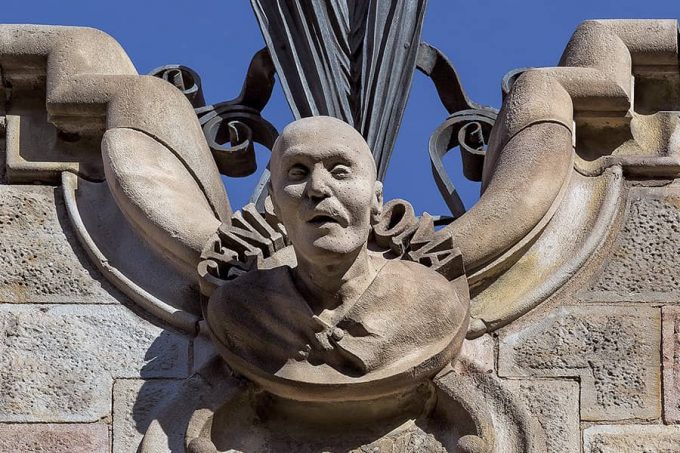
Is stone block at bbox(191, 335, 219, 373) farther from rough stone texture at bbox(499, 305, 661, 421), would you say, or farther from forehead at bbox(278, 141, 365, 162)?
rough stone texture at bbox(499, 305, 661, 421)

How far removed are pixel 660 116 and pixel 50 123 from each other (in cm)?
191

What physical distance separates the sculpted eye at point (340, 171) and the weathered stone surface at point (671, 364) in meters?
1.16

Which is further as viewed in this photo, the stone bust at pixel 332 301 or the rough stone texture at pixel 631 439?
the rough stone texture at pixel 631 439

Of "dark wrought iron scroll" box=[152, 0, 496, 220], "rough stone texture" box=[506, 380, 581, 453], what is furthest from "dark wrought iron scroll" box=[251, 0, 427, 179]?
"rough stone texture" box=[506, 380, 581, 453]

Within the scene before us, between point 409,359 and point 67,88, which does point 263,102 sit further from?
point 409,359

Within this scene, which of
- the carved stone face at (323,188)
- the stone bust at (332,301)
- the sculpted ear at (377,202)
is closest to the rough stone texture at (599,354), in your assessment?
the stone bust at (332,301)

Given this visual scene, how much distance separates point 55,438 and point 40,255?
2.30 feet

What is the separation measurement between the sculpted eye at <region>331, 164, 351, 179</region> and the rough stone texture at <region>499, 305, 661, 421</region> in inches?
32.0

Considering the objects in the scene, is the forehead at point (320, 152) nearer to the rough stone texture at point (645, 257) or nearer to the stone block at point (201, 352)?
the stone block at point (201, 352)

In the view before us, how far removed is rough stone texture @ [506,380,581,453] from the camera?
30.9 ft

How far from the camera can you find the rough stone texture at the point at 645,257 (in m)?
9.79

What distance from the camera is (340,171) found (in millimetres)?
9180

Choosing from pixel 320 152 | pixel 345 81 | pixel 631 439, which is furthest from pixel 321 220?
pixel 345 81

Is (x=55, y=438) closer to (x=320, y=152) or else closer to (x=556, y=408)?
(x=320, y=152)
